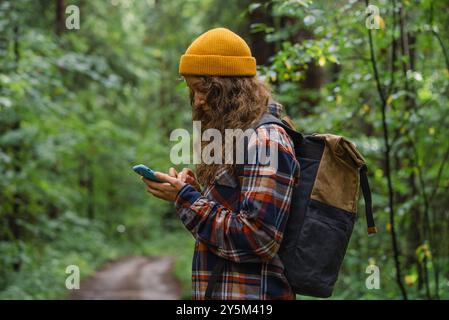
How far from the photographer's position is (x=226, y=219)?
2275mm

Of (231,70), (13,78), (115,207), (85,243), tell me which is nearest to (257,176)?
(231,70)

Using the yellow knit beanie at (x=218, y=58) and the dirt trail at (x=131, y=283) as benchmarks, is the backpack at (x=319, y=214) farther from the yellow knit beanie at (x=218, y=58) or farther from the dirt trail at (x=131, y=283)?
the dirt trail at (x=131, y=283)

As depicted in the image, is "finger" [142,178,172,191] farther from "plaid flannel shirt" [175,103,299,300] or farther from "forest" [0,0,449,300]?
"forest" [0,0,449,300]

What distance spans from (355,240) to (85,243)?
1158 cm

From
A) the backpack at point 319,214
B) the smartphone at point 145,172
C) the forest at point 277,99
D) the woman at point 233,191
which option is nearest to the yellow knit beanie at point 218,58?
the woman at point 233,191

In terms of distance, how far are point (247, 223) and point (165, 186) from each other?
0.44 metres

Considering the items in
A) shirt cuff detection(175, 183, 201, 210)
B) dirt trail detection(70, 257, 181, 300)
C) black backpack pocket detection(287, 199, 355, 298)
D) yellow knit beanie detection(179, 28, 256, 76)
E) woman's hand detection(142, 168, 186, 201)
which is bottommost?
dirt trail detection(70, 257, 181, 300)

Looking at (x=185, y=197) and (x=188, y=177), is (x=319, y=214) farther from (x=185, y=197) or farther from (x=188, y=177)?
(x=188, y=177)

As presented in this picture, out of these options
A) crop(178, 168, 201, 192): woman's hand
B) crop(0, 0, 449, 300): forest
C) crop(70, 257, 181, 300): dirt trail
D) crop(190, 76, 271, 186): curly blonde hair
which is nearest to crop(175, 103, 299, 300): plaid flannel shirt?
crop(190, 76, 271, 186): curly blonde hair

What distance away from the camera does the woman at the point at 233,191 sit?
224 cm

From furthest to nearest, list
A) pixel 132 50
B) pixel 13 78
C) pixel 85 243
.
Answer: pixel 85 243 < pixel 132 50 < pixel 13 78

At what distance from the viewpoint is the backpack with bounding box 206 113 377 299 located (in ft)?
7.53

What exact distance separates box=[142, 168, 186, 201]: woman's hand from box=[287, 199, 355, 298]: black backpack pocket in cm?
57
